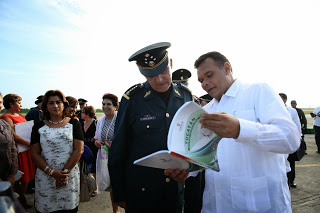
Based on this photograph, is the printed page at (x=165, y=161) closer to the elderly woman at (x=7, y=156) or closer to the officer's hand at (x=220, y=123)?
the officer's hand at (x=220, y=123)

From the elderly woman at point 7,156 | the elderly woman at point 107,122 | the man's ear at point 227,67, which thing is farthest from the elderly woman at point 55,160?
the man's ear at point 227,67

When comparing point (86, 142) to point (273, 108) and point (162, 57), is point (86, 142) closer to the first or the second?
point (162, 57)

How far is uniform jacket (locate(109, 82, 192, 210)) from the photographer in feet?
6.78

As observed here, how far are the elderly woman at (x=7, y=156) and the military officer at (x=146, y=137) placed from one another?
189 centimetres

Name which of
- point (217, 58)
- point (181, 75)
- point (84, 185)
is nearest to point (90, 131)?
point (84, 185)

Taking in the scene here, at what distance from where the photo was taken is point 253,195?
5.01 feet

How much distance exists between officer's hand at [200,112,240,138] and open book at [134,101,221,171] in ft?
0.19

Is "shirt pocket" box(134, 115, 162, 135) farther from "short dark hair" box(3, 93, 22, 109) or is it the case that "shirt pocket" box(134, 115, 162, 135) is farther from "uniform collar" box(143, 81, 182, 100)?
"short dark hair" box(3, 93, 22, 109)

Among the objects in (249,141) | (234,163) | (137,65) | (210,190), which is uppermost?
(137,65)

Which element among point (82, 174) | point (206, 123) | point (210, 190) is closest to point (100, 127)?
point (82, 174)

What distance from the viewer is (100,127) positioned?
4.65m

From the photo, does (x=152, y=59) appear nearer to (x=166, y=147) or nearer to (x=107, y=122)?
(x=166, y=147)

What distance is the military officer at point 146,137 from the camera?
6.77 ft

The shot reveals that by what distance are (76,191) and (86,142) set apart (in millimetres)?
2523
